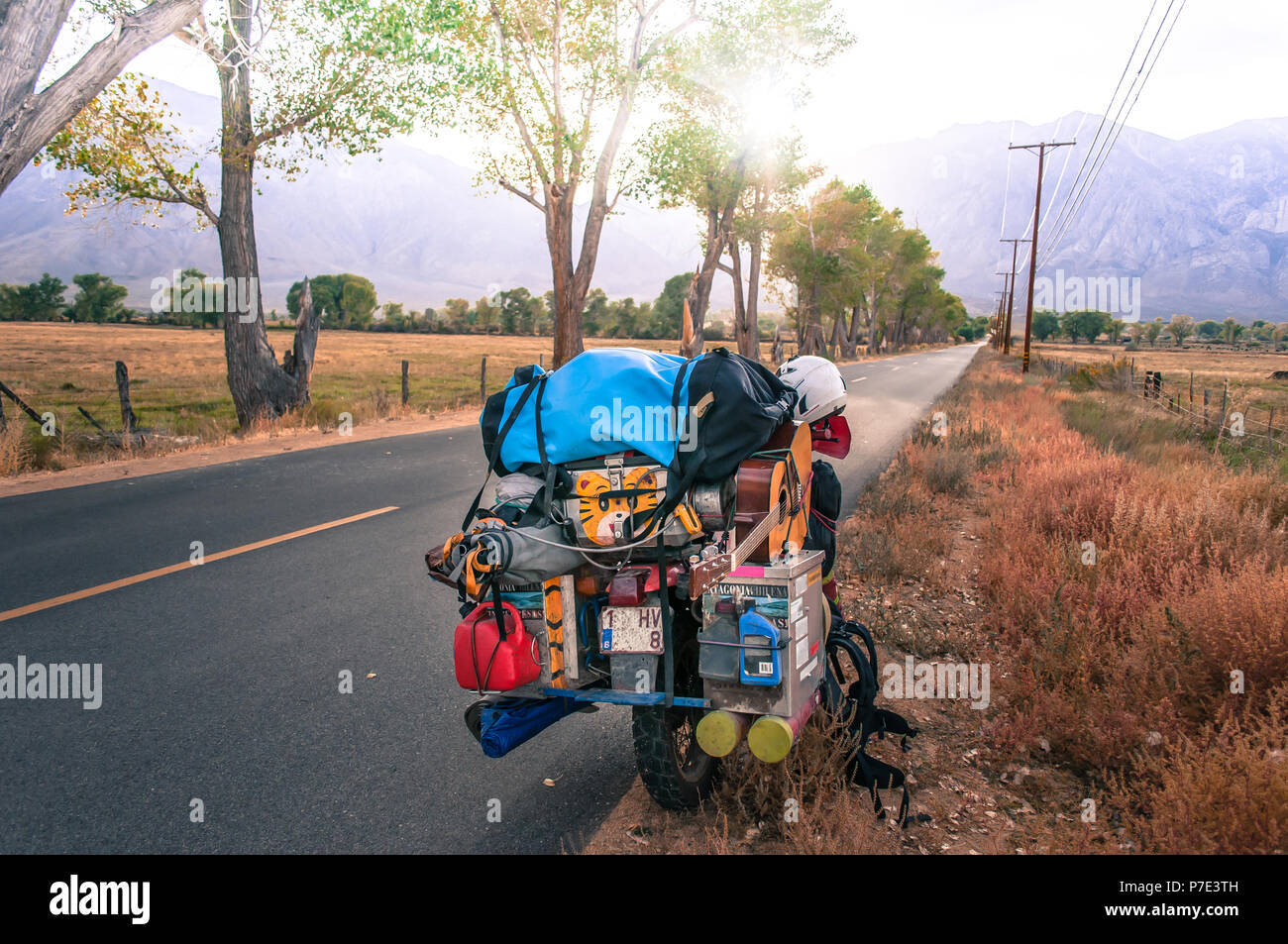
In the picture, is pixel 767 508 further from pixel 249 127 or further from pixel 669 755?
pixel 249 127

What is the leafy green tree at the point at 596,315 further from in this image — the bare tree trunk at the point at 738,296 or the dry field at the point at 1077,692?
the dry field at the point at 1077,692

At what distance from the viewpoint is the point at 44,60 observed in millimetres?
8172

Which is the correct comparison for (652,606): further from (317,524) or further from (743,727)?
(317,524)

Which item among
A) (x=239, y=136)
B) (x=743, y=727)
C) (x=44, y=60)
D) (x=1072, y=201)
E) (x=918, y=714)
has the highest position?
(x=1072, y=201)

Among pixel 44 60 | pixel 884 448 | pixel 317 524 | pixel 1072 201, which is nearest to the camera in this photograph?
pixel 317 524

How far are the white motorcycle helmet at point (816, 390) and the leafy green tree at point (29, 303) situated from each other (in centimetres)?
11768

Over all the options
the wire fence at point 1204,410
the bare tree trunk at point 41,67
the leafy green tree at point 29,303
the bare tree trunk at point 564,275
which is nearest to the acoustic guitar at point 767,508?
the bare tree trunk at point 41,67

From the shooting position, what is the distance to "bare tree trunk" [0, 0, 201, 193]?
7.75m

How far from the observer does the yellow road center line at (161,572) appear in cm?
514

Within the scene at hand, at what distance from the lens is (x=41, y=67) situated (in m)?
8.12

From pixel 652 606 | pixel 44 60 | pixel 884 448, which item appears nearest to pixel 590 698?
pixel 652 606

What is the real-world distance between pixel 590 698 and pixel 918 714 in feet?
7.22

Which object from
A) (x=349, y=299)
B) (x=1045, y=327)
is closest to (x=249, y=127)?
(x=349, y=299)
